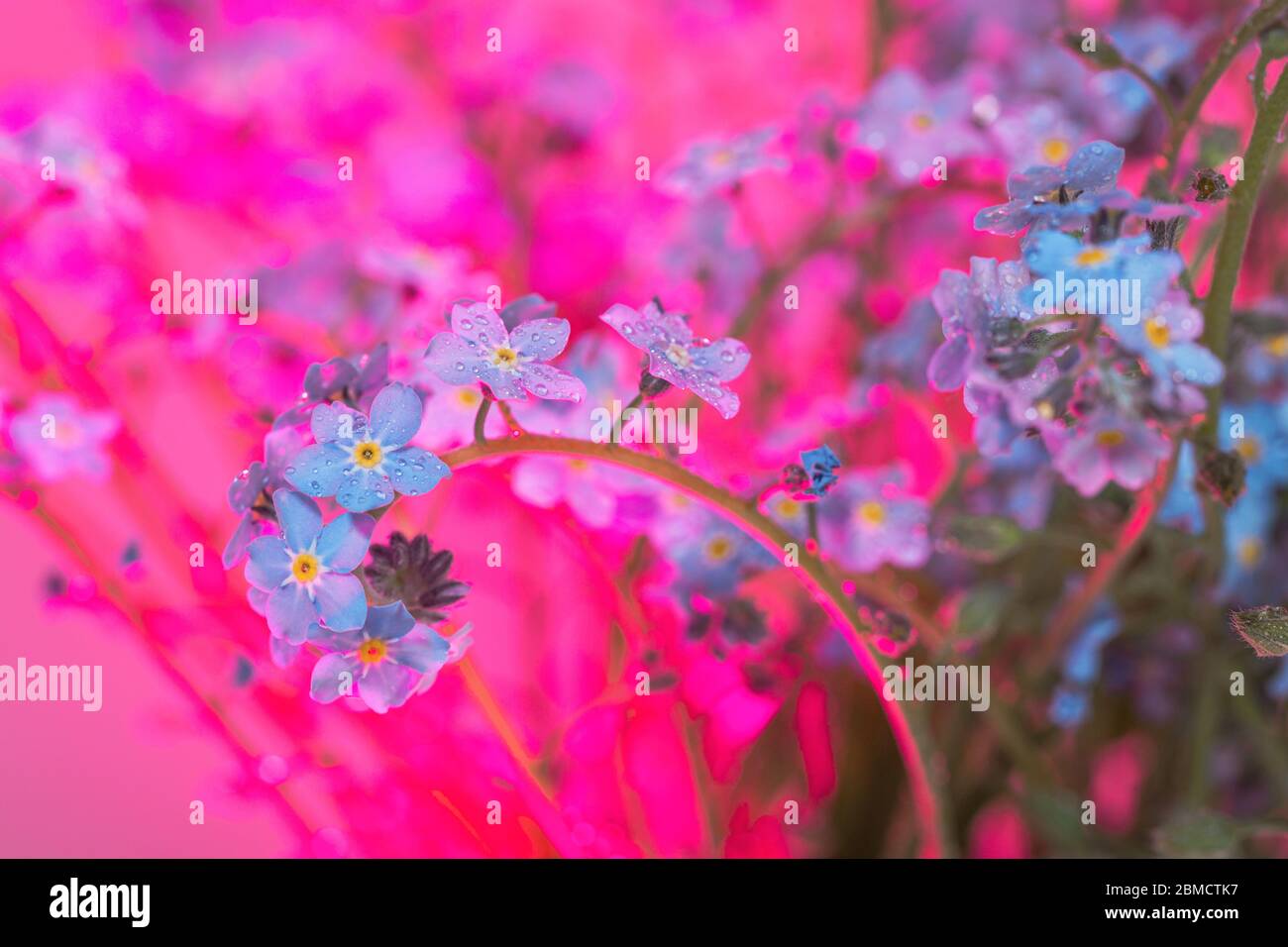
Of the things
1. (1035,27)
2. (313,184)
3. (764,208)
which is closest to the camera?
(313,184)

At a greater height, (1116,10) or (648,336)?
(1116,10)

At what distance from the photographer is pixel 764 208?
37.4 inches

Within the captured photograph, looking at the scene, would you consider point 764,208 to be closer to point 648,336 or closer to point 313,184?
point 313,184

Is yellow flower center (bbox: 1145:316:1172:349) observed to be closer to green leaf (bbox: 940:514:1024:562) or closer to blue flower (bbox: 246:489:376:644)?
green leaf (bbox: 940:514:1024:562)

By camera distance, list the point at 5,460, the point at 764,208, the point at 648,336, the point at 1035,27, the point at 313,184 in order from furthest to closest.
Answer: the point at 764,208
the point at 1035,27
the point at 313,184
the point at 5,460
the point at 648,336

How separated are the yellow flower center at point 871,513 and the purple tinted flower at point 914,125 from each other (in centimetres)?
16

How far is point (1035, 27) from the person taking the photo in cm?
67

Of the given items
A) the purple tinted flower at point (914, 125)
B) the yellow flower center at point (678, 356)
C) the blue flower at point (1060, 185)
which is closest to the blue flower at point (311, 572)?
the yellow flower center at point (678, 356)

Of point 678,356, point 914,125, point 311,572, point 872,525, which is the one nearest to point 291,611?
point 311,572
